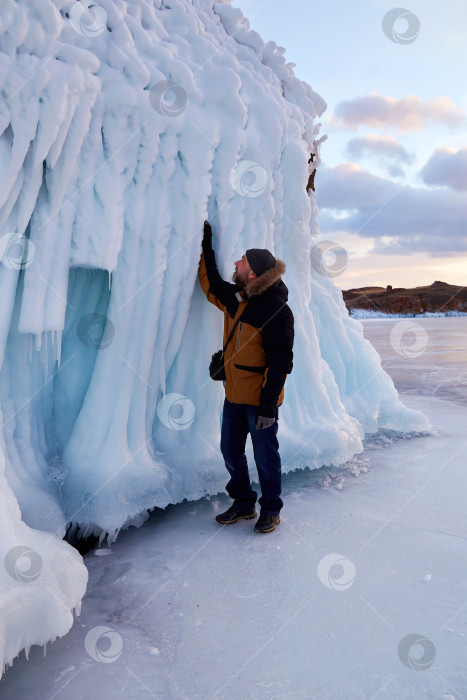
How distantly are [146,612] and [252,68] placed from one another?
3.62 meters

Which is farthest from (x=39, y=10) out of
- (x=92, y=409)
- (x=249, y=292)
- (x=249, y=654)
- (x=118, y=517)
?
(x=249, y=654)

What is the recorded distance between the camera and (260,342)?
2.65m

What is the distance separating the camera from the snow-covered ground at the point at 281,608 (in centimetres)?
163

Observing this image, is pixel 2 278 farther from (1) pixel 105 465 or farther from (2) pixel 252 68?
(2) pixel 252 68

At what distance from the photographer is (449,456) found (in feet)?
13.1

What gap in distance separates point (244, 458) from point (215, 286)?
104 centimetres
